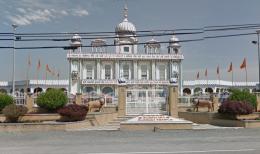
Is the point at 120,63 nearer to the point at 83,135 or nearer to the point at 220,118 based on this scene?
the point at 220,118

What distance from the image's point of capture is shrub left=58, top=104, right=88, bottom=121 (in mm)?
19609

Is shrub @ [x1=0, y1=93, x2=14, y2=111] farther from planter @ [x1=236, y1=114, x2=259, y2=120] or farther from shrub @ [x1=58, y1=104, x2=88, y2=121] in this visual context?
planter @ [x1=236, y1=114, x2=259, y2=120]

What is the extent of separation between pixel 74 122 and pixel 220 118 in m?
8.43

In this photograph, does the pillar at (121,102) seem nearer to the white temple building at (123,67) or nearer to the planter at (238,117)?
the planter at (238,117)

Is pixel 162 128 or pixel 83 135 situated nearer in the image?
pixel 83 135

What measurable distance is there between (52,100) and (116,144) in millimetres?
9716

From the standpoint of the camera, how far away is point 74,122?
19031 mm

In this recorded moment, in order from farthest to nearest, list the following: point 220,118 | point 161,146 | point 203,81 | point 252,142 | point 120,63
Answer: point 203,81 < point 120,63 < point 220,118 < point 252,142 < point 161,146

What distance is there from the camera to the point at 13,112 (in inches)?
747

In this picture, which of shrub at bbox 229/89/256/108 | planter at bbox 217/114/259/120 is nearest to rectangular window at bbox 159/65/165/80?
shrub at bbox 229/89/256/108

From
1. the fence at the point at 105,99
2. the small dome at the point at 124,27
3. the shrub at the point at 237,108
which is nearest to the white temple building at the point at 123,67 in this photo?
the small dome at the point at 124,27

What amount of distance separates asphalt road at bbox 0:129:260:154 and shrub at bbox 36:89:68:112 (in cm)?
495

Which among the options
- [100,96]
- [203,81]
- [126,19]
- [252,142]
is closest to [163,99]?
[100,96]

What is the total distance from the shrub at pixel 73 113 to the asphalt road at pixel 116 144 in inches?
114
